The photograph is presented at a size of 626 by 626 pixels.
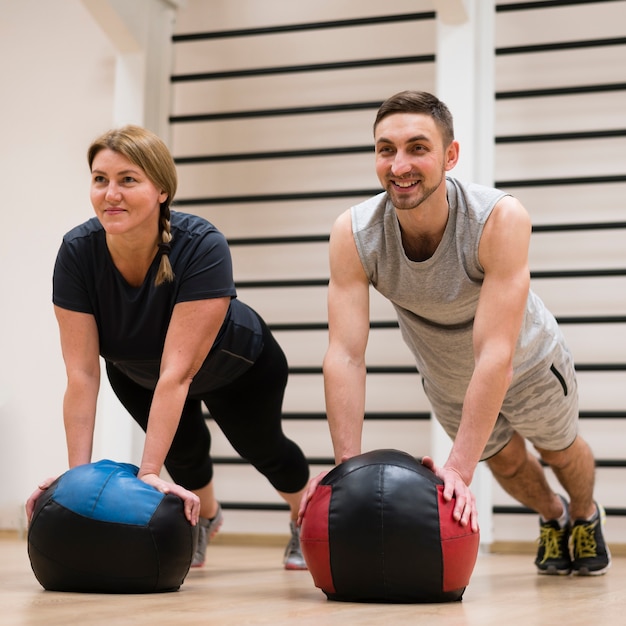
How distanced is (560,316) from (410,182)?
2004 mm

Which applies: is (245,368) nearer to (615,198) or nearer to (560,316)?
(560,316)

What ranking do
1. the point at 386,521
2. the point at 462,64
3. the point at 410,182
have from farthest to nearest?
1. the point at 462,64
2. the point at 410,182
3. the point at 386,521

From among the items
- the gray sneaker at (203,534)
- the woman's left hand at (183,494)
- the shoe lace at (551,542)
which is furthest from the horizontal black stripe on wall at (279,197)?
the woman's left hand at (183,494)

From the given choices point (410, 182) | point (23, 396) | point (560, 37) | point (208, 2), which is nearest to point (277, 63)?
point (208, 2)

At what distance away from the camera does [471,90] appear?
3.91 m

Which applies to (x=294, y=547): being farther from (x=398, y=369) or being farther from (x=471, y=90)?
(x=471, y=90)

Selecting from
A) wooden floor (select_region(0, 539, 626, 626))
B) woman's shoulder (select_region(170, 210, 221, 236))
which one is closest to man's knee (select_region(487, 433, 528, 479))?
wooden floor (select_region(0, 539, 626, 626))

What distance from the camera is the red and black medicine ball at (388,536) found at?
187 cm

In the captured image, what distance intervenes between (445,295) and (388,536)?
717 mm

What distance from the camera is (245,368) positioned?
272 cm

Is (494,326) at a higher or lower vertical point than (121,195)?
lower

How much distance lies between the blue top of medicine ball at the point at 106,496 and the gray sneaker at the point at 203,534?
103cm

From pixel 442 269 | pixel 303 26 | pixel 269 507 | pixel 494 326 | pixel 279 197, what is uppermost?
pixel 303 26

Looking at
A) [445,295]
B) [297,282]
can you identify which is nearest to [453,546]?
[445,295]
